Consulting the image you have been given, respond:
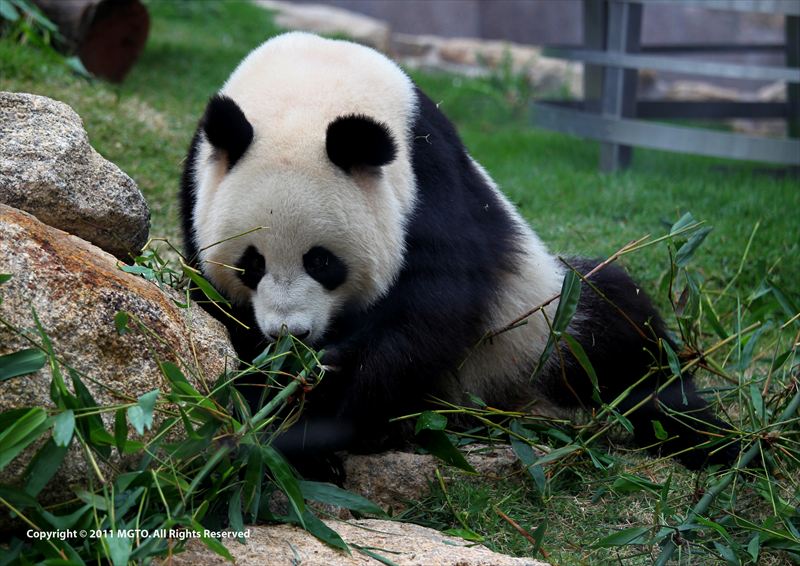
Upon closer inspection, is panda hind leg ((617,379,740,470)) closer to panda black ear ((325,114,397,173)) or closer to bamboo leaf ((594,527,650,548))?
bamboo leaf ((594,527,650,548))

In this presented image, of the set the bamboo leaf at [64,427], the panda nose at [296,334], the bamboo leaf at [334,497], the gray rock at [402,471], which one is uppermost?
the bamboo leaf at [64,427]

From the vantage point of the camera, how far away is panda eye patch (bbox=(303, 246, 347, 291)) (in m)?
3.26

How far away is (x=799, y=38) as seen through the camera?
9062mm

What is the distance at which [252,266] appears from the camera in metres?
3.32

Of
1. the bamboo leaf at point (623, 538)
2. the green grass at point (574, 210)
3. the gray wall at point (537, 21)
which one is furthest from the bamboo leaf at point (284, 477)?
the gray wall at point (537, 21)

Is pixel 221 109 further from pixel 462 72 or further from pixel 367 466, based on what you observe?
pixel 462 72

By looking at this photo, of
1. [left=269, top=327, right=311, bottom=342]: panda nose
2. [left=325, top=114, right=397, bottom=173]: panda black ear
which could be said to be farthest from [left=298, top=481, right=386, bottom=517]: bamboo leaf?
[left=325, top=114, right=397, bottom=173]: panda black ear

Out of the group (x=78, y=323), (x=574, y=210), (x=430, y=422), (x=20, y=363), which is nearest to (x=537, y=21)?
(x=574, y=210)

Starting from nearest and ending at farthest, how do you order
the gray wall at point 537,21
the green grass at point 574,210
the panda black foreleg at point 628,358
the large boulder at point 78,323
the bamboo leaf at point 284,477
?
the large boulder at point 78,323 < the bamboo leaf at point 284,477 < the green grass at point 574,210 < the panda black foreleg at point 628,358 < the gray wall at point 537,21

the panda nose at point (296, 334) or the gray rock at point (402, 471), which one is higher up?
the panda nose at point (296, 334)

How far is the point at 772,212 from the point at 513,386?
3428mm

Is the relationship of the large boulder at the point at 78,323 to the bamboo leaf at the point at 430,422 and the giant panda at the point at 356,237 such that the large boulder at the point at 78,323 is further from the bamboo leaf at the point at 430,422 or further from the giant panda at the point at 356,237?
the bamboo leaf at the point at 430,422

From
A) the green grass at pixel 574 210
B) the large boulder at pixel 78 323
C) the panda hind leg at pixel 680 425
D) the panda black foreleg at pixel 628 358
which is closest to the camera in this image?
the large boulder at pixel 78 323

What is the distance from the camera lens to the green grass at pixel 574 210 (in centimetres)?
323
